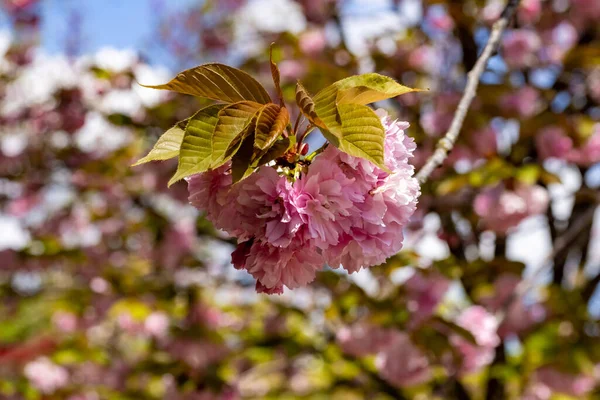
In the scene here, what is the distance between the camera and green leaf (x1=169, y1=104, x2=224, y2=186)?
54 cm

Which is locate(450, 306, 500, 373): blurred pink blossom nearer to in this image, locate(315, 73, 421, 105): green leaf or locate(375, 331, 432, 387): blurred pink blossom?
locate(375, 331, 432, 387): blurred pink blossom

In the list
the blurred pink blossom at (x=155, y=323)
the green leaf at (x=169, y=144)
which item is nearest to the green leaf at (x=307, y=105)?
the green leaf at (x=169, y=144)

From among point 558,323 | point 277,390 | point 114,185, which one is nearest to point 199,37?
point 114,185

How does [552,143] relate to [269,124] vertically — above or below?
above

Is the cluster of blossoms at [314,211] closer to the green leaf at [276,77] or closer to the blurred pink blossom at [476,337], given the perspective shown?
the green leaf at [276,77]

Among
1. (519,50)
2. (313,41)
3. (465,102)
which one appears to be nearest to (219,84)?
(465,102)

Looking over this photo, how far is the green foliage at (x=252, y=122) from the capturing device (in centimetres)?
54

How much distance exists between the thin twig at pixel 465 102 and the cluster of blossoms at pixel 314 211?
135 millimetres

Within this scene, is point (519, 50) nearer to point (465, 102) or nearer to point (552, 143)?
point (552, 143)

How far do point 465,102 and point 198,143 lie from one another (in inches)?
18.3

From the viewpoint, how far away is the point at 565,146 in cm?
210

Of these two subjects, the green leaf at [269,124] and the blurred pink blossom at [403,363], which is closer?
the green leaf at [269,124]

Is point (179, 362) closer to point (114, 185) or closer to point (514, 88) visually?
point (114, 185)

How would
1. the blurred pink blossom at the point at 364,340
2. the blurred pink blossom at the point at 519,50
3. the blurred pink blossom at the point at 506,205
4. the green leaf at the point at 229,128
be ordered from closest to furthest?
1. the green leaf at the point at 229,128
2. the blurred pink blossom at the point at 506,205
3. the blurred pink blossom at the point at 364,340
4. the blurred pink blossom at the point at 519,50
